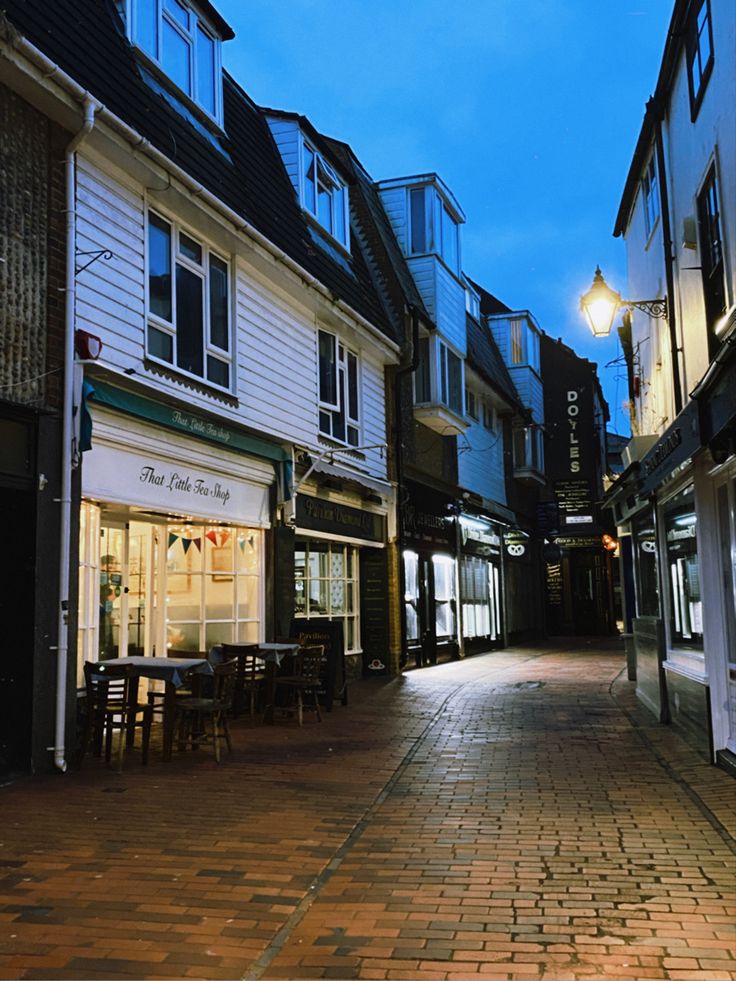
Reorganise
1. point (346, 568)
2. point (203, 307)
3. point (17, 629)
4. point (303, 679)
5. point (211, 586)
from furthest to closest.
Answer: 1. point (346, 568)
2. point (211, 586)
3. point (203, 307)
4. point (303, 679)
5. point (17, 629)

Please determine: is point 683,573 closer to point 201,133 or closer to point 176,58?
point 201,133

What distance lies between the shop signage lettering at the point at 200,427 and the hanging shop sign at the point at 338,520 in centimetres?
273

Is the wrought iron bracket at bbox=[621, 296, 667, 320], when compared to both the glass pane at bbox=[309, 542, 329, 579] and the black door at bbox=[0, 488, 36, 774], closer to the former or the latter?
the glass pane at bbox=[309, 542, 329, 579]

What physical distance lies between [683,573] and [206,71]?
912 centimetres

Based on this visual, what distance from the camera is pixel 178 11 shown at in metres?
11.5

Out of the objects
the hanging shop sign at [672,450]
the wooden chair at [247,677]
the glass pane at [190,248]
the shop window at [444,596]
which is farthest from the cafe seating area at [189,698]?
the shop window at [444,596]

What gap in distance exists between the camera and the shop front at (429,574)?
719 inches

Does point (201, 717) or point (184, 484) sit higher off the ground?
point (184, 484)

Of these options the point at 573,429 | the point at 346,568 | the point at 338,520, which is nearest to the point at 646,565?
the point at 338,520

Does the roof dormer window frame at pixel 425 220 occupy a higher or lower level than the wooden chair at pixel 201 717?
higher

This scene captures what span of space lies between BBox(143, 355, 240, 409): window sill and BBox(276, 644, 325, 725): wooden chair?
3411 mm

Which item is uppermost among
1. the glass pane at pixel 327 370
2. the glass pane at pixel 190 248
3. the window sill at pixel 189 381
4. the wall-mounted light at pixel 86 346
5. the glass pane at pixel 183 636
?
the glass pane at pixel 190 248

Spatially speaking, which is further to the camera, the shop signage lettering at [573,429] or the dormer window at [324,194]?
the shop signage lettering at [573,429]

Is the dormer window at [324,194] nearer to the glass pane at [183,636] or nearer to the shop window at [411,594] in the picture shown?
the shop window at [411,594]
